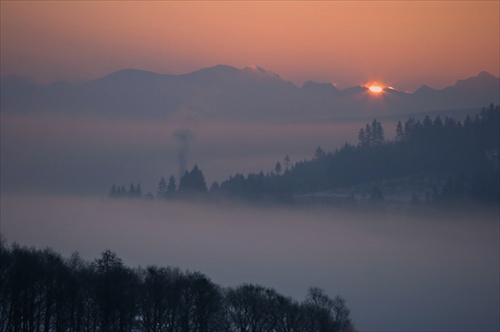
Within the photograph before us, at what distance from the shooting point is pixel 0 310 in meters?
84.4

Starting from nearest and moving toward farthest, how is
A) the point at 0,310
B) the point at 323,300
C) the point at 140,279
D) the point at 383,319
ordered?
the point at 0,310 → the point at 140,279 → the point at 323,300 → the point at 383,319

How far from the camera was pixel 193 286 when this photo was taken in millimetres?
91875

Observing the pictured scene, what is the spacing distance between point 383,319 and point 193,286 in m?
110

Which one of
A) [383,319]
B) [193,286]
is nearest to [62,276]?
[193,286]

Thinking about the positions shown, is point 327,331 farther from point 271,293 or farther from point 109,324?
point 109,324

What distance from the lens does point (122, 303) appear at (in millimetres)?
85625

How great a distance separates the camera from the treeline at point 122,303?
83875 mm

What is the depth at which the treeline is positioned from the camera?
8388 cm

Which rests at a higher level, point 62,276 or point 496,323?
point 62,276

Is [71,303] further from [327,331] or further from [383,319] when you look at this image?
[383,319]

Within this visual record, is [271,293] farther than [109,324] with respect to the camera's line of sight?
Yes

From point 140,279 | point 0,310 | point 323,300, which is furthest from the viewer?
point 323,300

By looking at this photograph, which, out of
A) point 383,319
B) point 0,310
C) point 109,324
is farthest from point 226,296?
point 383,319

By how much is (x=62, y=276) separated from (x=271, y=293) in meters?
20.6
